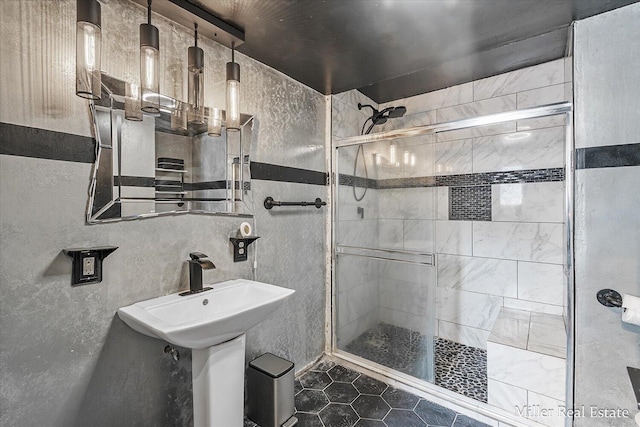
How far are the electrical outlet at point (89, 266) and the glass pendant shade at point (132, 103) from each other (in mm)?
627

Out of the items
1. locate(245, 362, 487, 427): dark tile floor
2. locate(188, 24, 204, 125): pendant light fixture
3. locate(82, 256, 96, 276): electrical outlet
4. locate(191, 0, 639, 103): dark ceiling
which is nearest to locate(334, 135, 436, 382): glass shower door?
locate(245, 362, 487, 427): dark tile floor

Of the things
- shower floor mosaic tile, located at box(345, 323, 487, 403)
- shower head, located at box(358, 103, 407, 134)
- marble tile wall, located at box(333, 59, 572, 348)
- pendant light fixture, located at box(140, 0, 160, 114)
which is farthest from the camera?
shower head, located at box(358, 103, 407, 134)

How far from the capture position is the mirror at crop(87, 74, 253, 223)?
126 cm

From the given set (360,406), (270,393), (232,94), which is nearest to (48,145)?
(232,94)

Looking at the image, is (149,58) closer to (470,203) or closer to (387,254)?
(387,254)

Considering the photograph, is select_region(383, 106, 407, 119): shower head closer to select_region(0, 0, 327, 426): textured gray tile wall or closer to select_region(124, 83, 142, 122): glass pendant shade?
select_region(0, 0, 327, 426): textured gray tile wall

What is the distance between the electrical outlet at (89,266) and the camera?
1.20 metres

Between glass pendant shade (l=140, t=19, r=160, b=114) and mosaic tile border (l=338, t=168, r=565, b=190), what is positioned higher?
glass pendant shade (l=140, t=19, r=160, b=114)

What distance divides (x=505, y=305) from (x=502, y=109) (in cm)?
164

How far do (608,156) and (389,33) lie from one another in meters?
1.22

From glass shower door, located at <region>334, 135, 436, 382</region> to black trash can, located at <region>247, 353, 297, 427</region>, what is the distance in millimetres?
841

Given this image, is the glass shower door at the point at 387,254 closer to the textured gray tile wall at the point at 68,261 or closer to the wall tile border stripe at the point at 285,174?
the wall tile border stripe at the point at 285,174

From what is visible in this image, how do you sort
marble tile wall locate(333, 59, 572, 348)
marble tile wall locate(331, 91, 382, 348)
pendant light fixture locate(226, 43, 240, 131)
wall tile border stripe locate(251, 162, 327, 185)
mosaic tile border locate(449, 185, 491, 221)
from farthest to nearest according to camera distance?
mosaic tile border locate(449, 185, 491, 221) → marble tile wall locate(331, 91, 382, 348) → marble tile wall locate(333, 59, 572, 348) → wall tile border stripe locate(251, 162, 327, 185) → pendant light fixture locate(226, 43, 240, 131)

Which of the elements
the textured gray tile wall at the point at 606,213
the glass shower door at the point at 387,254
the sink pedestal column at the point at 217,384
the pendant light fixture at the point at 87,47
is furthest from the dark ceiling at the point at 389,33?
the sink pedestal column at the point at 217,384
